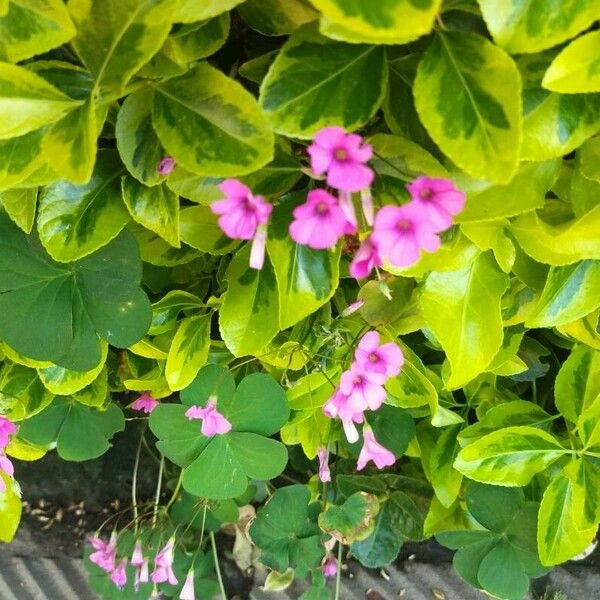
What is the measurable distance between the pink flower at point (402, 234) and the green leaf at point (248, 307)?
238mm

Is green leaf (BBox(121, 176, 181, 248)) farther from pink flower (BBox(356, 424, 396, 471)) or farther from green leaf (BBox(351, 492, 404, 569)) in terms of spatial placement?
green leaf (BBox(351, 492, 404, 569))

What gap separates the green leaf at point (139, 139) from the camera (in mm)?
548

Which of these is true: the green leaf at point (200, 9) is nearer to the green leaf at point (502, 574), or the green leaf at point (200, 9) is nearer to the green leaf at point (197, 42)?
the green leaf at point (197, 42)

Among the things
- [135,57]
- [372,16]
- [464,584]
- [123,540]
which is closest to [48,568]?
[123,540]

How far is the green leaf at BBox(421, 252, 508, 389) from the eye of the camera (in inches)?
26.7

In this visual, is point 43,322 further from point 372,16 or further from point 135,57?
point 372,16

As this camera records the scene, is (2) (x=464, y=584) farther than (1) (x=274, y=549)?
Yes

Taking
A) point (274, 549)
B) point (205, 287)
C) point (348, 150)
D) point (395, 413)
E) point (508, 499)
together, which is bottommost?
point (274, 549)

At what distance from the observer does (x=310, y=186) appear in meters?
0.57

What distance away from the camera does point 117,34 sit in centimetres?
46

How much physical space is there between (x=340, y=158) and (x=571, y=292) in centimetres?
34

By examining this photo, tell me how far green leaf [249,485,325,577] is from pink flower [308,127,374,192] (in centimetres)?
81

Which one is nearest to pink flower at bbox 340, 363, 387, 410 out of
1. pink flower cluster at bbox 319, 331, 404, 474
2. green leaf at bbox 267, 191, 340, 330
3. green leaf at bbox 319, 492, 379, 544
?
pink flower cluster at bbox 319, 331, 404, 474

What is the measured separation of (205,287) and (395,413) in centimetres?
A: 34
